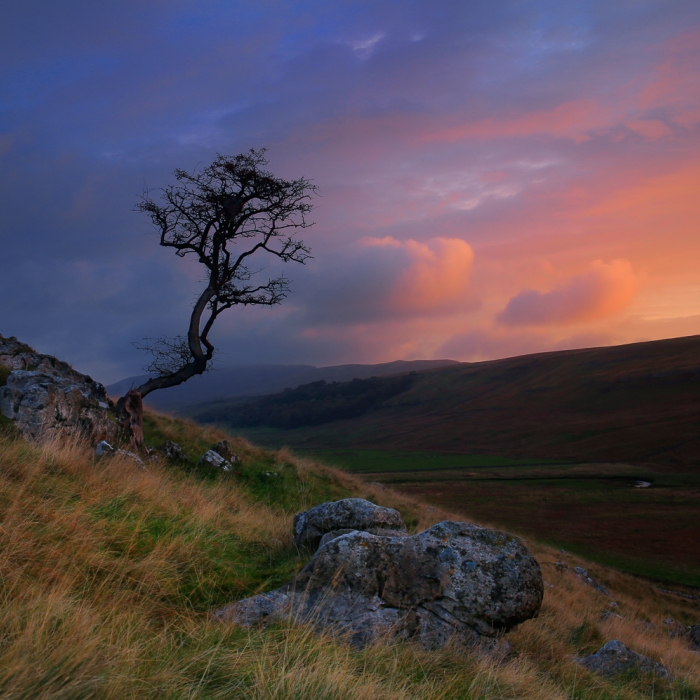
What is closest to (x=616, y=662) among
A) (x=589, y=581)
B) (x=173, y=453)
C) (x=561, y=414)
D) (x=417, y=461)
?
(x=173, y=453)

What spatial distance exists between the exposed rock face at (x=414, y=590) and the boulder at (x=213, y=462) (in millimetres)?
10453

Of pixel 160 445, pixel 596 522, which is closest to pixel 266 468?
pixel 160 445

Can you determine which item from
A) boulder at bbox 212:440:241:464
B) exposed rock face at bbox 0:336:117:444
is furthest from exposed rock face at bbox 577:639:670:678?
boulder at bbox 212:440:241:464

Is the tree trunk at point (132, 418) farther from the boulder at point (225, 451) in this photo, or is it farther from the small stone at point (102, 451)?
the small stone at point (102, 451)

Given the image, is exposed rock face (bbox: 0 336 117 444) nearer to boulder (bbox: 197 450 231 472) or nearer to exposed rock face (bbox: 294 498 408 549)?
boulder (bbox: 197 450 231 472)

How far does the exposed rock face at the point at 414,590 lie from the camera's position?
17.3ft

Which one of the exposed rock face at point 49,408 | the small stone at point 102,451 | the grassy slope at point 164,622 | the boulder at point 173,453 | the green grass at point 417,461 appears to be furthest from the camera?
the green grass at point 417,461

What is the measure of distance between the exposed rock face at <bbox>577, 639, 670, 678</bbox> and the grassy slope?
0.25 metres

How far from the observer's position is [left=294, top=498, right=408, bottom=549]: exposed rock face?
780cm

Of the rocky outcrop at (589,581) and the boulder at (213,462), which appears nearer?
the boulder at (213,462)

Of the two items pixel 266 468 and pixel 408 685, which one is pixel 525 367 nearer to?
pixel 266 468

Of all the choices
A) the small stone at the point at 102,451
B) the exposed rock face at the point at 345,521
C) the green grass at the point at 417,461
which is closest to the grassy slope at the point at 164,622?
the exposed rock face at the point at 345,521

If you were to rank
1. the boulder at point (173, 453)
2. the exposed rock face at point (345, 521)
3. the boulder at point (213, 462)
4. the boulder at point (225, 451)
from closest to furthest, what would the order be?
the exposed rock face at point (345, 521), the boulder at point (173, 453), the boulder at point (213, 462), the boulder at point (225, 451)

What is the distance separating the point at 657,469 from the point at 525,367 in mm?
110370
